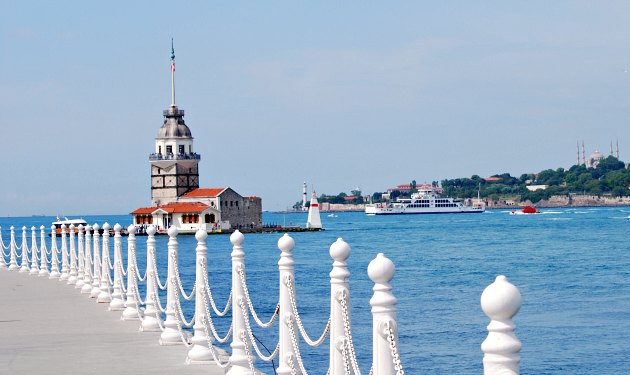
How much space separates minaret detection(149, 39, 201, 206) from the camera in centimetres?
10919

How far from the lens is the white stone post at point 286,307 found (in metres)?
8.20

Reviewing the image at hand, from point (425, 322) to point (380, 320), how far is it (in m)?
22.8

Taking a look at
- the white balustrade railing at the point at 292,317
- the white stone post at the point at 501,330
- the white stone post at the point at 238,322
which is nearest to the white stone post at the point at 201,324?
the white balustrade railing at the point at 292,317

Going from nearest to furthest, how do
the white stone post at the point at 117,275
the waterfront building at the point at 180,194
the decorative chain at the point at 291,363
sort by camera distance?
1. the decorative chain at the point at 291,363
2. the white stone post at the point at 117,275
3. the waterfront building at the point at 180,194

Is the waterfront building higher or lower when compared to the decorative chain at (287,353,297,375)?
higher

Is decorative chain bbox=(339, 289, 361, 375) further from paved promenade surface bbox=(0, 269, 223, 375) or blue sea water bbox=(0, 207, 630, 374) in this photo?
blue sea water bbox=(0, 207, 630, 374)

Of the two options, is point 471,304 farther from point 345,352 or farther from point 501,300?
point 501,300

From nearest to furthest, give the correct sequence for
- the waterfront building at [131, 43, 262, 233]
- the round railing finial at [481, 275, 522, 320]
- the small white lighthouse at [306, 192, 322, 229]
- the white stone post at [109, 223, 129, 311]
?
the round railing finial at [481, 275, 522, 320] → the white stone post at [109, 223, 129, 311] → the waterfront building at [131, 43, 262, 233] → the small white lighthouse at [306, 192, 322, 229]

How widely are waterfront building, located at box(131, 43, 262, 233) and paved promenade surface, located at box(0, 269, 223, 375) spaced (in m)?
90.2

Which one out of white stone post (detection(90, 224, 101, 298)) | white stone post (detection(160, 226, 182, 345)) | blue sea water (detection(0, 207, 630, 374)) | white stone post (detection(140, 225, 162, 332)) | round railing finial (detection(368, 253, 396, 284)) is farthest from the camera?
blue sea water (detection(0, 207, 630, 374))

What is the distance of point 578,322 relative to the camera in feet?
90.2

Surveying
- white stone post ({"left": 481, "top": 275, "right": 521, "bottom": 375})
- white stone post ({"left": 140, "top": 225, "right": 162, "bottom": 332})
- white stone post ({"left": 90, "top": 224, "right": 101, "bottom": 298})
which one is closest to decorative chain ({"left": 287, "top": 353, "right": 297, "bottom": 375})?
white stone post ({"left": 481, "top": 275, "right": 521, "bottom": 375})

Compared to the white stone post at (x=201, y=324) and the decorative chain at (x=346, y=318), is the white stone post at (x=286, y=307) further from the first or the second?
the white stone post at (x=201, y=324)

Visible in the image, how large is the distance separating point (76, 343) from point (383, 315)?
26.2 ft
